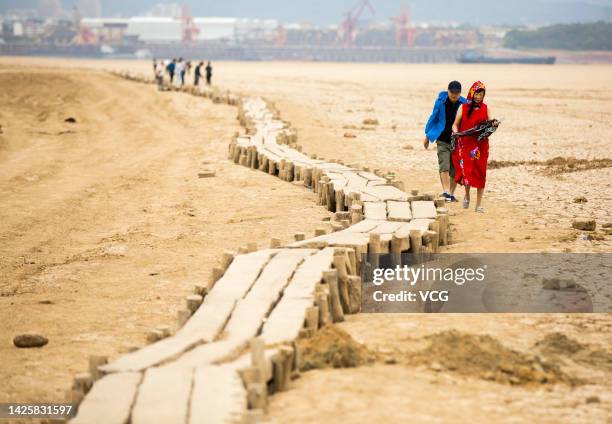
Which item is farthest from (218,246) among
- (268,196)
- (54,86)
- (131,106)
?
(54,86)

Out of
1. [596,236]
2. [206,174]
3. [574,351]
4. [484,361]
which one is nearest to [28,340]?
[484,361]

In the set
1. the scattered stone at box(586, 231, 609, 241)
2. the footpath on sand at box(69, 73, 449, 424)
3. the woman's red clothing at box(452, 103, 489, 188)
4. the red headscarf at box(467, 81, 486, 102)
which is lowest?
the scattered stone at box(586, 231, 609, 241)

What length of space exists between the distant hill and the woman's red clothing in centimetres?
16744

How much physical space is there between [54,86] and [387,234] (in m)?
37.3

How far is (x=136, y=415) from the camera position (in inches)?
239

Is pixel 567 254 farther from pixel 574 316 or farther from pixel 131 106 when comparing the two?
pixel 131 106

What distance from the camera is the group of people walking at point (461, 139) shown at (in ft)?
44.3

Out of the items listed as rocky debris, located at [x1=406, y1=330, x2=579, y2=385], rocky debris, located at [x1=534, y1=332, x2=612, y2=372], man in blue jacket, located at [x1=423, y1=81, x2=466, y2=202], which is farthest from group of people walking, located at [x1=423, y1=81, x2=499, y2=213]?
rocky debris, located at [x1=406, y1=330, x2=579, y2=385]

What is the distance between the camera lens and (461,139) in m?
13.6

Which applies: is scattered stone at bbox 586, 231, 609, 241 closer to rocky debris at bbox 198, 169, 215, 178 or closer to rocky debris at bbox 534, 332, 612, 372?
rocky debris at bbox 534, 332, 612, 372

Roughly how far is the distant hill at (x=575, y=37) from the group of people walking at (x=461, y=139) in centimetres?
16693

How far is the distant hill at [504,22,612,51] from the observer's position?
176m

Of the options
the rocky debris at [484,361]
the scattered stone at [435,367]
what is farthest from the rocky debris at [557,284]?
the scattered stone at [435,367]

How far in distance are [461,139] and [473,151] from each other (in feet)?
0.72
